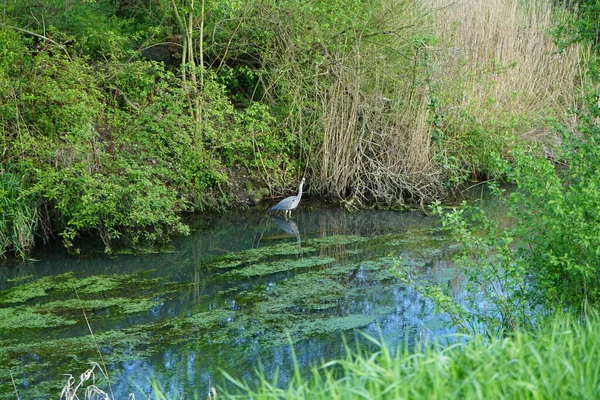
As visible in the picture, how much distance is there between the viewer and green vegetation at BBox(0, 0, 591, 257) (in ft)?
29.0

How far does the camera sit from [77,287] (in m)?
7.45

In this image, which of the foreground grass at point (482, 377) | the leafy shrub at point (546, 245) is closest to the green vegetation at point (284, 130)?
the leafy shrub at point (546, 245)

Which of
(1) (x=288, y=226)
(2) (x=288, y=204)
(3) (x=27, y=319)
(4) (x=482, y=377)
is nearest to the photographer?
(4) (x=482, y=377)

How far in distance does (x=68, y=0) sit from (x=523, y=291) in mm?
8118

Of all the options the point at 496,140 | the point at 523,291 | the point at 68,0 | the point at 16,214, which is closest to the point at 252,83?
the point at 68,0

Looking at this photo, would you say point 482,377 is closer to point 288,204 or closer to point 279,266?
point 279,266

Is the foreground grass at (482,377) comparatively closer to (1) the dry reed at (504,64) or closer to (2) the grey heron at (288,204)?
(2) the grey heron at (288,204)

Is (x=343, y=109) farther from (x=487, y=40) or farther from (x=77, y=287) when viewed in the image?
(x=77, y=287)

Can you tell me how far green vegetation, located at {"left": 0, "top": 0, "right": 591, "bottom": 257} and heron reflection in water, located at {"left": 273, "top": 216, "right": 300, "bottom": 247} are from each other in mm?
924

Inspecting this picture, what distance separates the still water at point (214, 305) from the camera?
5562 millimetres

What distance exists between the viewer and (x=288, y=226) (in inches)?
398

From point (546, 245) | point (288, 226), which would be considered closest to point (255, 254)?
point (288, 226)

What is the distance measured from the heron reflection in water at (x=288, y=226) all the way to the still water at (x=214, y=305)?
0.18ft

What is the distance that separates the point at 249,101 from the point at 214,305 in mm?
5386
